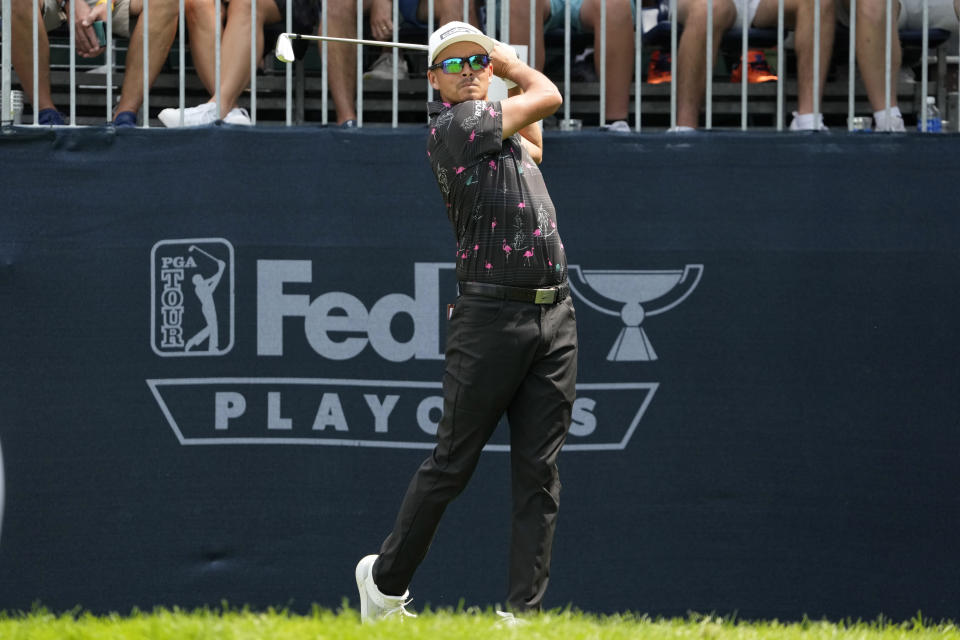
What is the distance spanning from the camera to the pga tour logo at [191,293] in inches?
223

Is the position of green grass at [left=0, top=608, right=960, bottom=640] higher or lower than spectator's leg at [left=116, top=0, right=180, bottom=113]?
lower

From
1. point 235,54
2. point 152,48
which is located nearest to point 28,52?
point 152,48

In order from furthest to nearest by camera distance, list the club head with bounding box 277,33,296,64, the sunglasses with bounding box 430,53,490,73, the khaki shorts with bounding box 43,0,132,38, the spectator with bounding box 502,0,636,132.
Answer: the khaki shorts with bounding box 43,0,132,38 < the spectator with bounding box 502,0,636,132 < the club head with bounding box 277,33,296,64 < the sunglasses with bounding box 430,53,490,73

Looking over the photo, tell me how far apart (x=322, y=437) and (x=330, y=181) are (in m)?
1.05

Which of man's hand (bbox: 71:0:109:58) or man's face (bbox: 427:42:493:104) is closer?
man's face (bbox: 427:42:493:104)

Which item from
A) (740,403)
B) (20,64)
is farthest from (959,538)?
(20,64)

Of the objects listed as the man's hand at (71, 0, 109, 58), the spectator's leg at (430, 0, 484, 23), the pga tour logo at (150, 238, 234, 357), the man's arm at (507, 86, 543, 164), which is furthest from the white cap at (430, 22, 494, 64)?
the man's hand at (71, 0, 109, 58)

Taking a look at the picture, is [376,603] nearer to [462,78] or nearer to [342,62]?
[462,78]

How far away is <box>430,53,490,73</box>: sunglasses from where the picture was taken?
14.9 ft

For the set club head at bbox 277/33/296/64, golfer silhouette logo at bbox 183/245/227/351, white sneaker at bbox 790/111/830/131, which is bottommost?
golfer silhouette logo at bbox 183/245/227/351

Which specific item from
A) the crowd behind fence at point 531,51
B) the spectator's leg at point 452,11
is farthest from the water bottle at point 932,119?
the spectator's leg at point 452,11

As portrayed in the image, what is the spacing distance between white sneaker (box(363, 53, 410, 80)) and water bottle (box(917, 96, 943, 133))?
89.5 inches

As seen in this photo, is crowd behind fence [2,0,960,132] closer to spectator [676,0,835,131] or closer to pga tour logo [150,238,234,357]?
spectator [676,0,835,131]

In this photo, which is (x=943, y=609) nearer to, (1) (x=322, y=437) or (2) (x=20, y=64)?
(1) (x=322, y=437)
